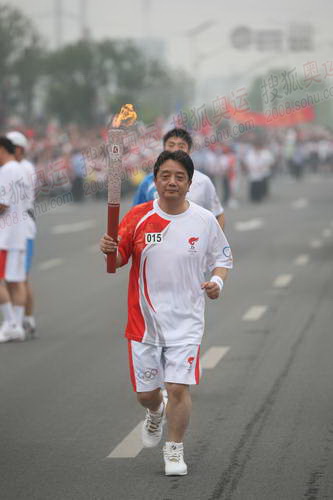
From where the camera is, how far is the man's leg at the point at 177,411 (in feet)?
21.3

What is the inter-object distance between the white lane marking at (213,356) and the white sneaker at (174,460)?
3.38 meters

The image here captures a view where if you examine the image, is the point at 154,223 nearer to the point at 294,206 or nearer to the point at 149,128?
the point at 149,128

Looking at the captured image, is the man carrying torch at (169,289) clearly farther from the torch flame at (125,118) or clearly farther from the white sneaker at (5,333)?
the white sneaker at (5,333)

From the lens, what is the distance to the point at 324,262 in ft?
61.6

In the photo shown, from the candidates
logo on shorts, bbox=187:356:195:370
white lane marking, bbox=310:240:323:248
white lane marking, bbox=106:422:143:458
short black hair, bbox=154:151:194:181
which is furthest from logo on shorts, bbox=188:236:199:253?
white lane marking, bbox=310:240:323:248

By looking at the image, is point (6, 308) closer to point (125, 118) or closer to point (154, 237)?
point (154, 237)

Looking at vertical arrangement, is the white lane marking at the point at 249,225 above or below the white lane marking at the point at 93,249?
below

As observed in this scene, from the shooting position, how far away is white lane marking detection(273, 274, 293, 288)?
15777 mm

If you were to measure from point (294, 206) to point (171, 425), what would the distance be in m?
29.5

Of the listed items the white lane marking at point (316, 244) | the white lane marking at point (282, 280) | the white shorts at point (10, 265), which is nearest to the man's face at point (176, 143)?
the white shorts at point (10, 265)

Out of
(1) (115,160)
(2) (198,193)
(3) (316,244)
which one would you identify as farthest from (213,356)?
(3) (316,244)

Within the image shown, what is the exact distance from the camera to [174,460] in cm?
651

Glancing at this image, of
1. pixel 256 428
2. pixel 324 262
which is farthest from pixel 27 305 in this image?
pixel 324 262

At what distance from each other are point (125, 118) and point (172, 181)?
47 centimetres
